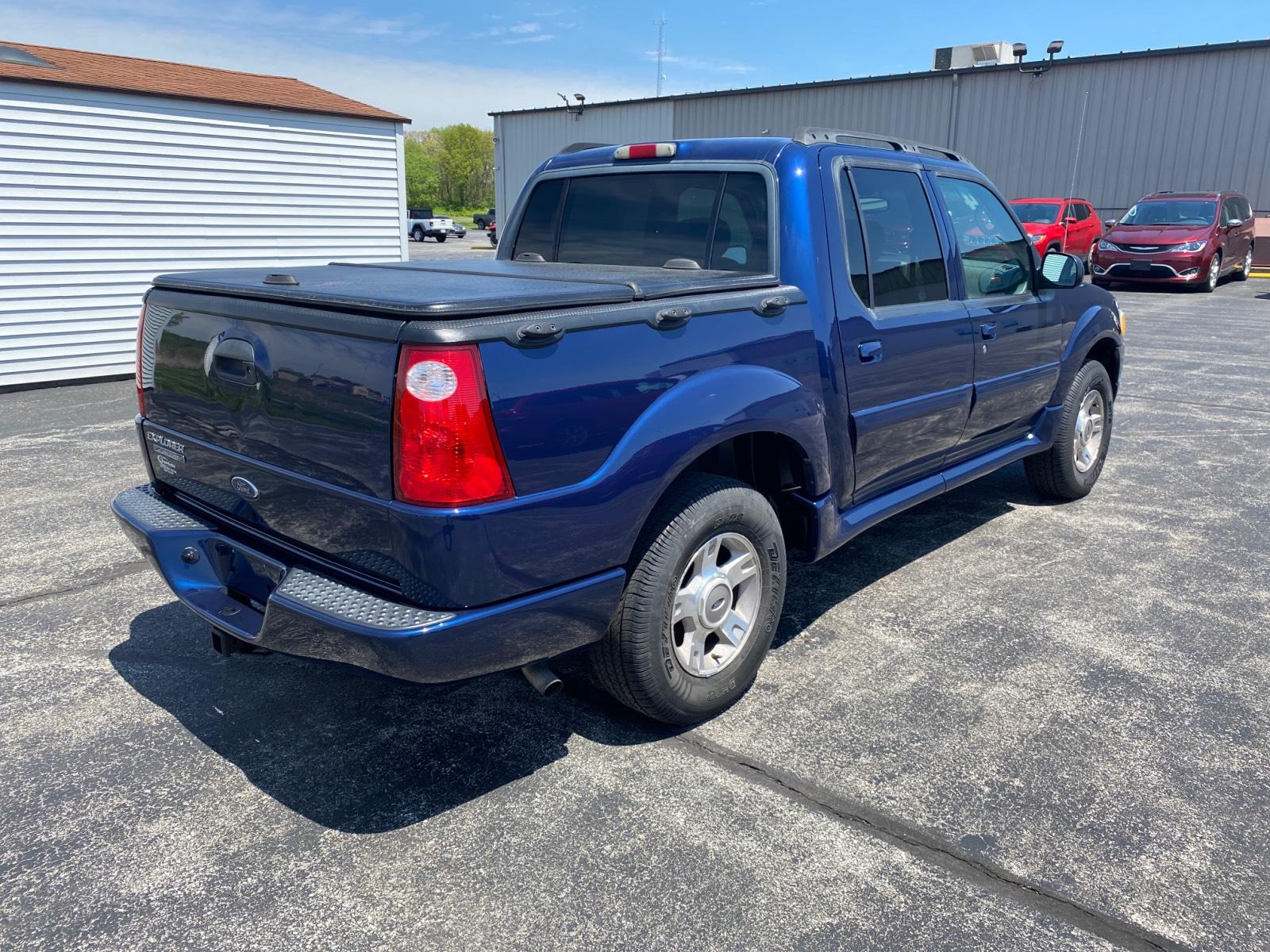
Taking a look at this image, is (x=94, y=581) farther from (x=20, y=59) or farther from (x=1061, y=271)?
(x=20, y=59)

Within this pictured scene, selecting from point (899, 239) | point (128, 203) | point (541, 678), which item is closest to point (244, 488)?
point (541, 678)

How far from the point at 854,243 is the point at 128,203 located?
9543 mm

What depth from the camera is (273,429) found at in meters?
2.75

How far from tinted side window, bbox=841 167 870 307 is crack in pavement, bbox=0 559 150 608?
3.37 meters

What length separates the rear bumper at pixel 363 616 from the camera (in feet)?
8.00

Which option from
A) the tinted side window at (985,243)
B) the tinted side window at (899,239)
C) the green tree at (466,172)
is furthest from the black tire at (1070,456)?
the green tree at (466,172)

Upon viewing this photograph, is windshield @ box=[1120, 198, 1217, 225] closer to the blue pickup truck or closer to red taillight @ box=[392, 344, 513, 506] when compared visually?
the blue pickup truck

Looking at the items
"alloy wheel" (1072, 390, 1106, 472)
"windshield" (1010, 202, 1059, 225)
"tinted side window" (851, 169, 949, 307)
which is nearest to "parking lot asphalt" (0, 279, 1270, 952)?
"alloy wheel" (1072, 390, 1106, 472)

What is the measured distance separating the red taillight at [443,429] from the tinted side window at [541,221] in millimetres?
2239

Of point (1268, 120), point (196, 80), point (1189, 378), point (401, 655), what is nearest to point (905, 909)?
point (401, 655)

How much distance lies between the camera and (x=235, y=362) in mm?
2877

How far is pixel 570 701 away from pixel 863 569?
1.89 metres

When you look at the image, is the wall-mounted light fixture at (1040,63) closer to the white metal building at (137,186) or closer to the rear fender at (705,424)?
the white metal building at (137,186)

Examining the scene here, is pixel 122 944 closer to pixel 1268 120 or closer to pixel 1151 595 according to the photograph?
pixel 1151 595
